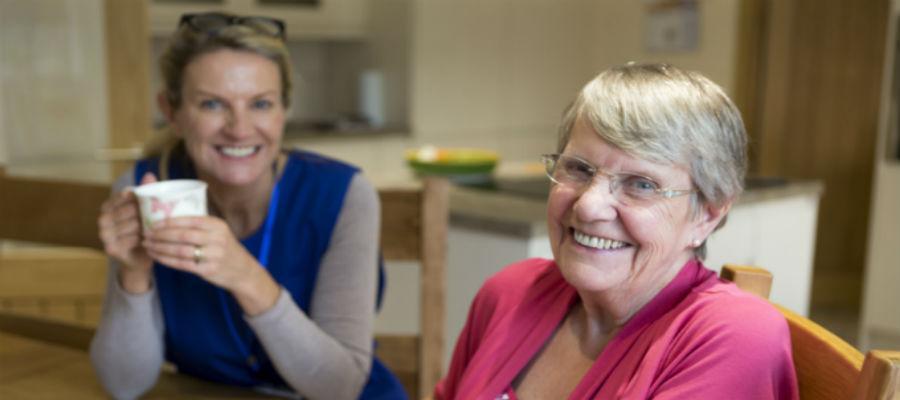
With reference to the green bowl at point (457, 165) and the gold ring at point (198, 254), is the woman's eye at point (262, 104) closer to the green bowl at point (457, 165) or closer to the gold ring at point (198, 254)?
the gold ring at point (198, 254)

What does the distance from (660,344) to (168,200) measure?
2.15ft

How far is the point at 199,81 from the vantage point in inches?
55.7

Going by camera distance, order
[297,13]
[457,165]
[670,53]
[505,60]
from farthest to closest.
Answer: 1. [505,60]
2. [670,53]
3. [297,13]
4. [457,165]

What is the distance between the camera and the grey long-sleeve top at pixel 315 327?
4.26 feet

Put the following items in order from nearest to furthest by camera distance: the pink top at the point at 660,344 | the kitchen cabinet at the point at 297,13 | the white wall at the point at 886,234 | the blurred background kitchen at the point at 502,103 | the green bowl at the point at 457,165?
1. the pink top at the point at 660,344
2. the blurred background kitchen at the point at 502,103
3. the green bowl at the point at 457,165
4. the white wall at the point at 886,234
5. the kitchen cabinet at the point at 297,13

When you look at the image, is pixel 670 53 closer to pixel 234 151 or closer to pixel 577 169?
pixel 234 151

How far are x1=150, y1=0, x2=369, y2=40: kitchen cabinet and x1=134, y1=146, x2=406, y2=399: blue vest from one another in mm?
2930

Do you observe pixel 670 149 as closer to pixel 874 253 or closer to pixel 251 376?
pixel 251 376

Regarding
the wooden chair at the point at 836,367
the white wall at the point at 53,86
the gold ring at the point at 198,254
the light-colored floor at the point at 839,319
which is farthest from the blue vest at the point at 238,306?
the light-colored floor at the point at 839,319

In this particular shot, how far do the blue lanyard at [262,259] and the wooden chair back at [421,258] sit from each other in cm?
18

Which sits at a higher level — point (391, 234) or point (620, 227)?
point (620, 227)

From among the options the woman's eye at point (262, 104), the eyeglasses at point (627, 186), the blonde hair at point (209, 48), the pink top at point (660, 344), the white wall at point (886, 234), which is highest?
the blonde hair at point (209, 48)

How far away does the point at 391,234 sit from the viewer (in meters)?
1.46

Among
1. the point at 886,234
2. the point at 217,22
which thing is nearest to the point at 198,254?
the point at 217,22
